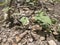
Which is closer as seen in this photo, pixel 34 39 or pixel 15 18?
pixel 34 39

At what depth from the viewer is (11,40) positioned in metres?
2.36

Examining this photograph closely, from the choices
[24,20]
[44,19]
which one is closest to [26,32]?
[24,20]

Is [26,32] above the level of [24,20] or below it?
below

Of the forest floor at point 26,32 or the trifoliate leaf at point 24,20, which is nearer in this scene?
the forest floor at point 26,32

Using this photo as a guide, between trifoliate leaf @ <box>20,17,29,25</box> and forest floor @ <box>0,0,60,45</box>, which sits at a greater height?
trifoliate leaf @ <box>20,17,29,25</box>

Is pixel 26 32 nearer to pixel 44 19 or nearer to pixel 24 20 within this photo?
pixel 24 20

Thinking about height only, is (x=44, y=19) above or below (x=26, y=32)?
above

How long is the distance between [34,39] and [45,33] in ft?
0.61

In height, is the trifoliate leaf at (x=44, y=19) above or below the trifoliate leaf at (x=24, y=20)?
above

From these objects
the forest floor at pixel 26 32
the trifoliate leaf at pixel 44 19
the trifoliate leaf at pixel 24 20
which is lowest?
the forest floor at pixel 26 32

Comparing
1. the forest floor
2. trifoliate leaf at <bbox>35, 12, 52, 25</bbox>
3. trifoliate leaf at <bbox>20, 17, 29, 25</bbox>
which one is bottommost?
the forest floor

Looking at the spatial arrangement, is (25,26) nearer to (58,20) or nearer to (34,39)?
(34,39)

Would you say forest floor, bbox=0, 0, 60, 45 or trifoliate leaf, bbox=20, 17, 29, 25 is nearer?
forest floor, bbox=0, 0, 60, 45

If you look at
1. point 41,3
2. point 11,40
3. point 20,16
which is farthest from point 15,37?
point 41,3
